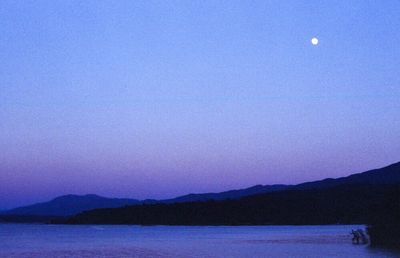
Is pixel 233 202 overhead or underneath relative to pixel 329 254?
overhead

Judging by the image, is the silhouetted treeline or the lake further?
the silhouetted treeline

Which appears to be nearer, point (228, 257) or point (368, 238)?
point (228, 257)

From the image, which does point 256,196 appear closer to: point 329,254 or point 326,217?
point 326,217

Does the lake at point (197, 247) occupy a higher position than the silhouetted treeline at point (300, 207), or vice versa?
the silhouetted treeline at point (300, 207)

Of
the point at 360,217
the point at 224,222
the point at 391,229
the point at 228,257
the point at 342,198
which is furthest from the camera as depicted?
the point at 224,222

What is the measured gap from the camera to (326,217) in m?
179

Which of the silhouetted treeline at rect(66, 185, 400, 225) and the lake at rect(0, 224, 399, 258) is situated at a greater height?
the silhouetted treeline at rect(66, 185, 400, 225)

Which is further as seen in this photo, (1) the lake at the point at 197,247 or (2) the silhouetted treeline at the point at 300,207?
(2) the silhouetted treeline at the point at 300,207

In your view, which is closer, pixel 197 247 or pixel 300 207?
pixel 197 247

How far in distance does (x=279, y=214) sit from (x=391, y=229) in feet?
405

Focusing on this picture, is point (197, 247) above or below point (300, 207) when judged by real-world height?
below

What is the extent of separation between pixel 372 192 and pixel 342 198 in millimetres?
8365

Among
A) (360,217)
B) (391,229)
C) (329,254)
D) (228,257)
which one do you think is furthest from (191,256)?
(360,217)

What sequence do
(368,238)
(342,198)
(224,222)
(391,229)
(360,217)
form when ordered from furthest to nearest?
→ (224,222)
(342,198)
(360,217)
(368,238)
(391,229)
